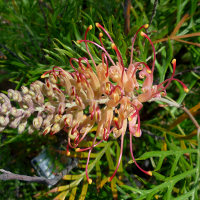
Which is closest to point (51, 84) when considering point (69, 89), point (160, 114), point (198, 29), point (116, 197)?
point (69, 89)

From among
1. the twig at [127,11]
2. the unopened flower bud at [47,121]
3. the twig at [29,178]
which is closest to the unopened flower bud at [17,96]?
the unopened flower bud at [47,121]

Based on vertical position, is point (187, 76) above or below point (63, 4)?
below

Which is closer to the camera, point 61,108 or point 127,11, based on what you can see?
point 61,108

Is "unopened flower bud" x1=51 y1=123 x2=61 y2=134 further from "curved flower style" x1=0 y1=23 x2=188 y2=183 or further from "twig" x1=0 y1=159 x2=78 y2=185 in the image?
"twig" x1=0 y1=159 x2=78 y2=185

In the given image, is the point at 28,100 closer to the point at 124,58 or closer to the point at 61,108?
the point at 61,108

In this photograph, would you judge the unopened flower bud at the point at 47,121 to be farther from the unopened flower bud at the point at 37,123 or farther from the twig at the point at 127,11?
the twig at the point at 127,11

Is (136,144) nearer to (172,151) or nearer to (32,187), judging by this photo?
(172,151)

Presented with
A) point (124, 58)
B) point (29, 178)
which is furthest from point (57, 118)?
point (124, 58)

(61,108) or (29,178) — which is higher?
(61,108)

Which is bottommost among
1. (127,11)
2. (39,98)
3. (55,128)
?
(55,128)
